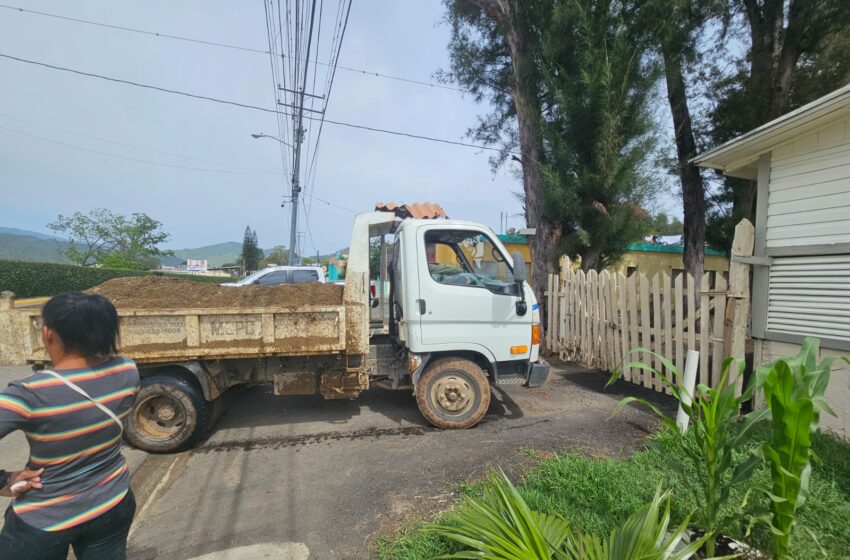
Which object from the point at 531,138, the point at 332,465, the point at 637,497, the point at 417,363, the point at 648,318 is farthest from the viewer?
the point at 531,138

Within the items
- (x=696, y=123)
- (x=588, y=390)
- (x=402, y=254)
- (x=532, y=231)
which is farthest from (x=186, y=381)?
(x=696, y=123)

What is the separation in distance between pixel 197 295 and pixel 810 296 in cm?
647

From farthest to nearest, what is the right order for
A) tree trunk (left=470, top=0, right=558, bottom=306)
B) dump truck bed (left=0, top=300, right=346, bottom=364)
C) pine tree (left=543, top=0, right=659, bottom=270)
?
tree trunk (left=470, top=0, right=558, bottom=306) → pine tree (left=543, top=0, right=659, bottom=270) → dump truck bed (left=0, top=300, right=346, bottom=364)

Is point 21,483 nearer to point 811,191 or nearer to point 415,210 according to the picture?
point 415,210

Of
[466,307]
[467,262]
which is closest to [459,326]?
[466,307]

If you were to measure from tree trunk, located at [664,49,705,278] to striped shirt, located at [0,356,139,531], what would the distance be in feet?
35.2

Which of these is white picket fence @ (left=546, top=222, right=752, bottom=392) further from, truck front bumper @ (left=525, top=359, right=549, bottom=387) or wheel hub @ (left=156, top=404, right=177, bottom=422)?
wheel hub @ (left=156, top=404, right=177, bottom=422)

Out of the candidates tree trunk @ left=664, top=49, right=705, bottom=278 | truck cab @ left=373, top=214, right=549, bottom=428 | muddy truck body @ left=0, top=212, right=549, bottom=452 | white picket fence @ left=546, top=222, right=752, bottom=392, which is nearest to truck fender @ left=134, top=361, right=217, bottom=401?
muddy truck body @ left=0, top=212, right=549, bottom=452

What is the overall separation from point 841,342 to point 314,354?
508cm

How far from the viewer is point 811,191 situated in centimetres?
396

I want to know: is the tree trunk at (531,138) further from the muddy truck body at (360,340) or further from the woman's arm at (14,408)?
the woman's arm at (14,408)

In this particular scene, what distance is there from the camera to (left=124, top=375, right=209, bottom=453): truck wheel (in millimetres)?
3822

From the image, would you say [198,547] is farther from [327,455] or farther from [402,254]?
[402,254]

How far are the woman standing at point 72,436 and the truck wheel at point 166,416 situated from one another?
7.82 feet
